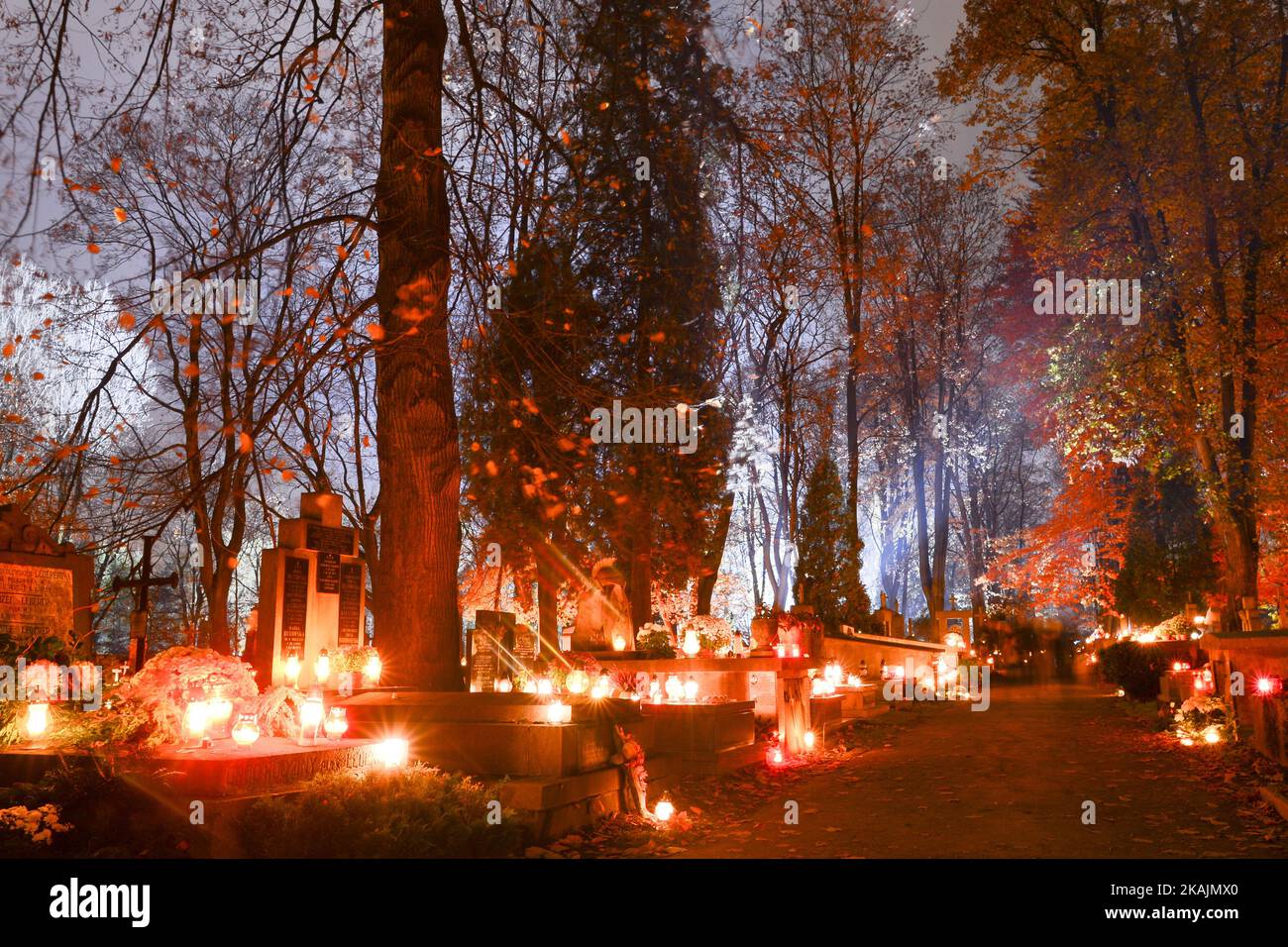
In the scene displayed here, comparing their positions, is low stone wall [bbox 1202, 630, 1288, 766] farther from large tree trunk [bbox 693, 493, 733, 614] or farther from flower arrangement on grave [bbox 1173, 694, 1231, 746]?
large tree trunk [bbox 693, 493, 733, 614]

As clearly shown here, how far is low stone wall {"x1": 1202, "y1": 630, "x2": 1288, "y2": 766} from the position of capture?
33.8ft

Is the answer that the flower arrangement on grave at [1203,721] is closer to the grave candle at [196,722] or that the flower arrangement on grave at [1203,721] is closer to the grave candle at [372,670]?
the grave candle at [372,670]

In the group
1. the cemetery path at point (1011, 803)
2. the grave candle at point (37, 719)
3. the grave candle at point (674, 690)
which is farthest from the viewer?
the grave candle at point (674, 690)

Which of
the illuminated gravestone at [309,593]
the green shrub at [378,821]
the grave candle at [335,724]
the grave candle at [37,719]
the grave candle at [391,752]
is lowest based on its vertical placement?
the green shrub at [378,821]

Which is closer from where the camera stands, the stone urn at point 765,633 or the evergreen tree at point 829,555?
the stone urn at point 765,633

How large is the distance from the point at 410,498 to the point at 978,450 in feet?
Result: 104

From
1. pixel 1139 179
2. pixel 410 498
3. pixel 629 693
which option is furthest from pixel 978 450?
pixel 410 498

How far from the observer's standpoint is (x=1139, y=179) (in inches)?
691

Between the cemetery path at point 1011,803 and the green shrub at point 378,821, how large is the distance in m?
1.82

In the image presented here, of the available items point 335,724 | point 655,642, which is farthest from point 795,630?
point 335,724

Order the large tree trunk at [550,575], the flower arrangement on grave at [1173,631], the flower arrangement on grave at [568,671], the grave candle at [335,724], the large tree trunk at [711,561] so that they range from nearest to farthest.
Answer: the grave candle at [335,724]
the flower arrangement on grave at [568,671]
the flower arrangement on grave at [1173,631]
the large tree trunk at [550,575]
the large tree trunk at [711,561]

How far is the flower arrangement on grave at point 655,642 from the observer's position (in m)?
15.6

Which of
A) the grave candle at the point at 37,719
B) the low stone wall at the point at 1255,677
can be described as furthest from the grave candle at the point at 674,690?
the grave candle at the point at 37,719

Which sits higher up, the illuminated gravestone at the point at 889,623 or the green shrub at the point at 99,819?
the illuminated gravestone at the point at 889,623
